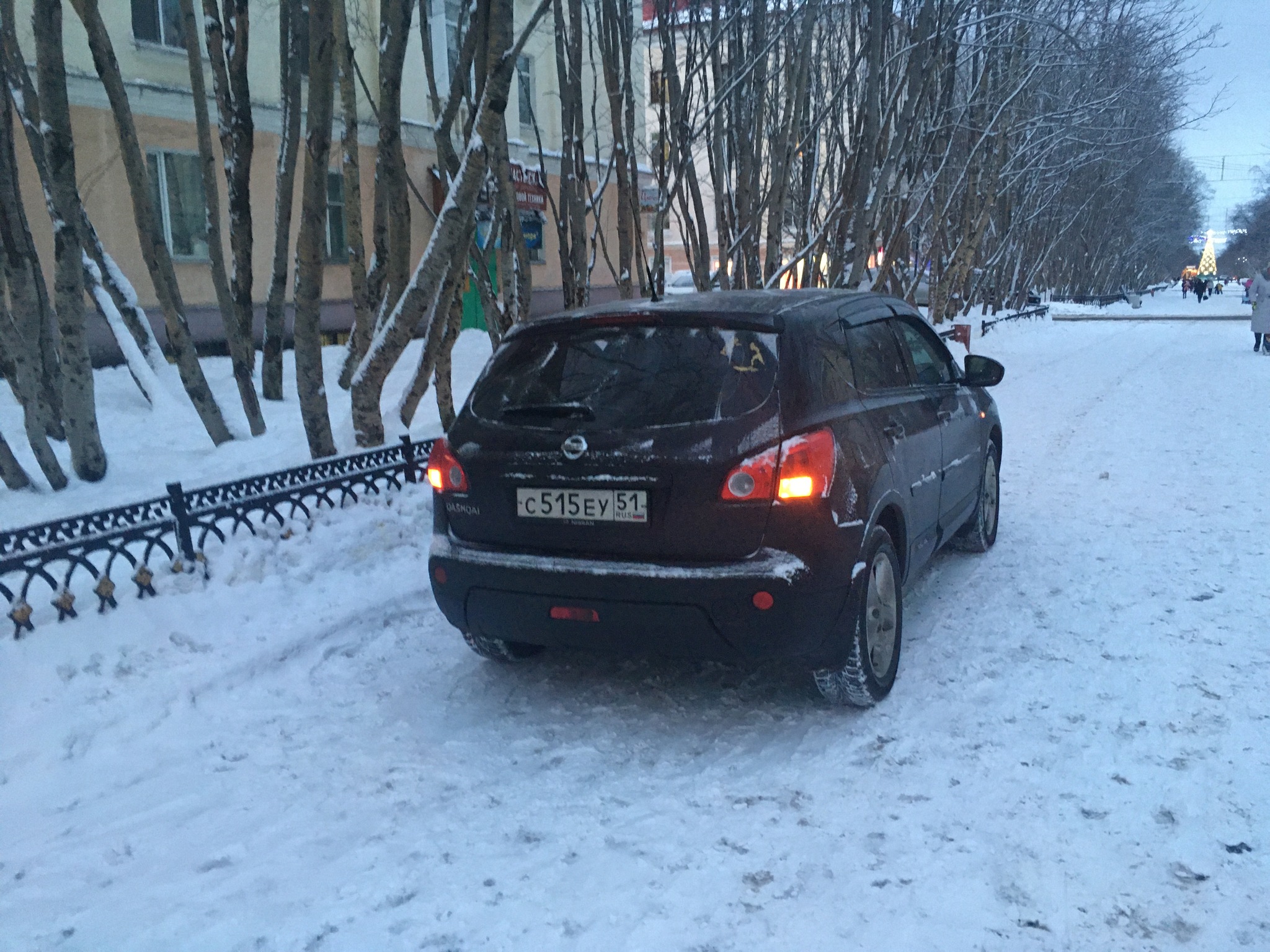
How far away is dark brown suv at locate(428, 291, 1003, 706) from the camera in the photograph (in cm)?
372

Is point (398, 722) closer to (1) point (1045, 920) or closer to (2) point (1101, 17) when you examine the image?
(1) point (1045, 920)

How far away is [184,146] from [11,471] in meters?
10.7

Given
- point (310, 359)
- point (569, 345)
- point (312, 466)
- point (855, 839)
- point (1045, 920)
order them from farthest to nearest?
point (310, 359) → point (312, 466) → point (569, 345) → point (855, 839) → point (1045, 920)

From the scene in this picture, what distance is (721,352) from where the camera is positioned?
3930 mm

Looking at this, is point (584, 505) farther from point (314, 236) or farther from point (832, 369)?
point (314, 236)

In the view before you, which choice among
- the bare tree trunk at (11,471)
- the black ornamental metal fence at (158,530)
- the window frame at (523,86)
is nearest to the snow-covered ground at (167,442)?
the bare tree trunk at (11,471)

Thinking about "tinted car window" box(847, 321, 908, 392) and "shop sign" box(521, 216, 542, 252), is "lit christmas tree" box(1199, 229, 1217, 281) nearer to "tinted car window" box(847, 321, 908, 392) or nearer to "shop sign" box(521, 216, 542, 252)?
"shop sign" box(521, 216, 542, 252)

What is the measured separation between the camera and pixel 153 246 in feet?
29.7

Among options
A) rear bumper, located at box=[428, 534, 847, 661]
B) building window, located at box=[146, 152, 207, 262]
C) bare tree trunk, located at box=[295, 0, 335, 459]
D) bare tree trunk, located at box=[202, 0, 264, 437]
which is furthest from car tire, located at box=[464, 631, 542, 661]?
building window, located at box=[146, 152, 207, 262]

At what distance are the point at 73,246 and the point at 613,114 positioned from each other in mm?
6092

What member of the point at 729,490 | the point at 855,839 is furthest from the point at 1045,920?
the point at 729,490

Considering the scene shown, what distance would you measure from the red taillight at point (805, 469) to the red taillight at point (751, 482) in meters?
0.04

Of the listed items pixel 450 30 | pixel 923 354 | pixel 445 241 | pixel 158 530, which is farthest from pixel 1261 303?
pixel 158 530

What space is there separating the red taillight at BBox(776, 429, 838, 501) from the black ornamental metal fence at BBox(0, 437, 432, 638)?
10.4ft
